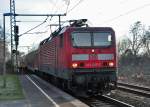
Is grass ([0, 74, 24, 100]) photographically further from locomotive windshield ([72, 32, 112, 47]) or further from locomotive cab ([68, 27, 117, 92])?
locomotive windshield ([72, 32, 112, 47])

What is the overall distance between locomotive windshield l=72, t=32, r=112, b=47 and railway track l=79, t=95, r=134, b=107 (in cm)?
239

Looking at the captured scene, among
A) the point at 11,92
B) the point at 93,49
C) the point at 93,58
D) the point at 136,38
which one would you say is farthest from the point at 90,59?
the point at 136,38

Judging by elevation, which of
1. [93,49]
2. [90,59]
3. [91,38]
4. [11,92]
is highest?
[91,38]

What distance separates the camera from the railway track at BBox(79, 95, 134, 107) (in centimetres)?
1686

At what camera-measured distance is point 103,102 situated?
1828 cm

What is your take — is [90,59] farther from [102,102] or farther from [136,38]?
[136,38]

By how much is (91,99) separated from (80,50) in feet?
7.17

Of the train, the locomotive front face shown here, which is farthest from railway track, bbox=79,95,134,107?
the locomotive front face

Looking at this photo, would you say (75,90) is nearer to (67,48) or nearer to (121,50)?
(67,48)

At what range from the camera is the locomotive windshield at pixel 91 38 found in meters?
19.9

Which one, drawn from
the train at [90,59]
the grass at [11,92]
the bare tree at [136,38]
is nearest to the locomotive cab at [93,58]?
the train at [90,59]

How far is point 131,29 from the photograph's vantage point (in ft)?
243

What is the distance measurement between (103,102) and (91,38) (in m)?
3.21

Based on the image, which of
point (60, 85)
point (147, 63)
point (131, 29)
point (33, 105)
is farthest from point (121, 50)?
point (33, 105)
